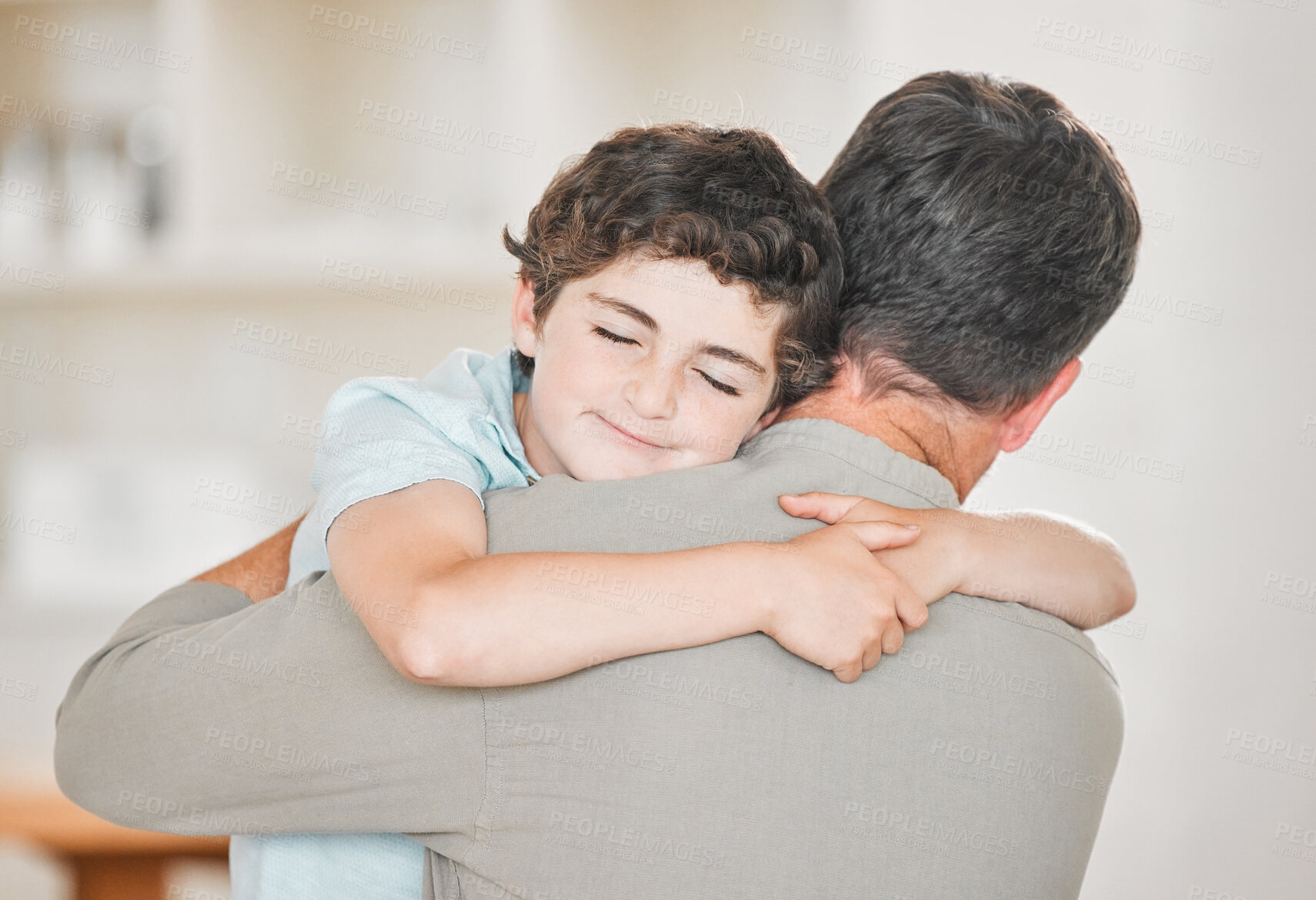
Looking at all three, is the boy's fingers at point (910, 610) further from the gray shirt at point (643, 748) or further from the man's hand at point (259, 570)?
the man's hand at point (259, 570)

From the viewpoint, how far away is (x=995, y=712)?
79cm

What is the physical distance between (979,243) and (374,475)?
57cm

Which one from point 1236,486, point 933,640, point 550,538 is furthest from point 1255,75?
point 550,538

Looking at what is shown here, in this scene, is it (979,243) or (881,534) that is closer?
(881,534)

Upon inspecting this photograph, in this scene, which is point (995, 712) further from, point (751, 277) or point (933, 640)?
point (751, 277)

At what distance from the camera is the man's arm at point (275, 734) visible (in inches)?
29.4

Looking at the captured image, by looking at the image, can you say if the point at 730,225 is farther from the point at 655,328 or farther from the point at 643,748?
the point at 643,748

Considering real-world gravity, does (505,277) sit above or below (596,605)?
below

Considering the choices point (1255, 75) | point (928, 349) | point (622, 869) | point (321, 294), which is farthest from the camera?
point (321, 294)

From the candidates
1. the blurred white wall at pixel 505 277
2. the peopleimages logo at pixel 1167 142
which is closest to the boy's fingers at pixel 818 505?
the blurred white wall at pixel 505 277

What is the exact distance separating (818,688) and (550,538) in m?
0.23

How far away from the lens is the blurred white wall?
2162mm

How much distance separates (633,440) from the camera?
1.07 m

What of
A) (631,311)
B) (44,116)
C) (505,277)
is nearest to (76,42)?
(44,116)
